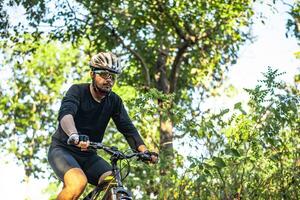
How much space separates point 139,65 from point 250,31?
173 inches

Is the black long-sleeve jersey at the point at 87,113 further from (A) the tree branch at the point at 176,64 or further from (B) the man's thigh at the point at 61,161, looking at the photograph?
(A) the tree branch at the point at 176,64

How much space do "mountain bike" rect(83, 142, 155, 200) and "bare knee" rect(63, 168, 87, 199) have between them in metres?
0.19

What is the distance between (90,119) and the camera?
20.8 feet

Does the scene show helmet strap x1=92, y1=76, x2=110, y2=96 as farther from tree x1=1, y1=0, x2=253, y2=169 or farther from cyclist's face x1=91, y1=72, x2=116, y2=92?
tree x1=1, y1=0, x2=253, y2=169

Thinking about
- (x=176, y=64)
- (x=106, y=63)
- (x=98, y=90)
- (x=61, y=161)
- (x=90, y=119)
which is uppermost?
(x=176, y=64)

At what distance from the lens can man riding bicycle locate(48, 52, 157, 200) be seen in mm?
6043

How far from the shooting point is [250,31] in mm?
23188

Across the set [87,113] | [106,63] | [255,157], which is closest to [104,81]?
[106,63]

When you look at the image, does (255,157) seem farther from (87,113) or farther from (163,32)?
(163,32)

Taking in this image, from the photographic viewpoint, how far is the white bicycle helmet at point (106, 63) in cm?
625

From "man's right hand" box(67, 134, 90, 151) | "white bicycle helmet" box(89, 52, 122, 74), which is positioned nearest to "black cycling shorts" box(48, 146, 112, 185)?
"man's right hand" box(67, 134, 90, 151)

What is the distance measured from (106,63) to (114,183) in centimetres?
130

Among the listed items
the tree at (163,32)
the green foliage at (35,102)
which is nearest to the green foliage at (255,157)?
the tree at (163,32)

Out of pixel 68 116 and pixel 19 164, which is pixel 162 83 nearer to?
pixel 19 164
